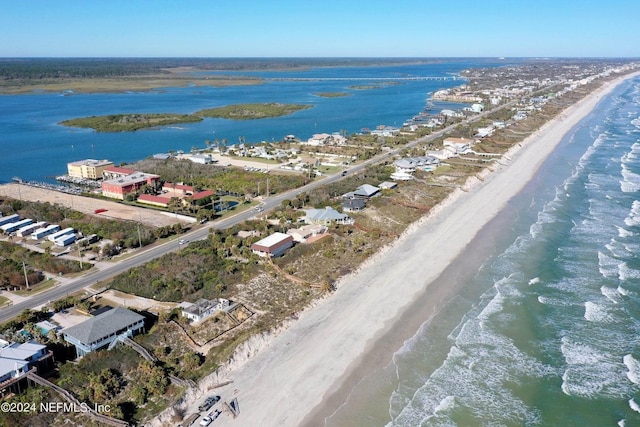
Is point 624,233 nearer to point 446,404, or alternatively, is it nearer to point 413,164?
point 413,164

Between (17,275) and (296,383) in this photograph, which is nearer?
(296,383)

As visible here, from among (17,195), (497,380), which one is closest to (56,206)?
(17,195)

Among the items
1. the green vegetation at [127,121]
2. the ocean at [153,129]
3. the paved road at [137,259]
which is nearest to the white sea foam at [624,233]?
the paved road at [137,259]

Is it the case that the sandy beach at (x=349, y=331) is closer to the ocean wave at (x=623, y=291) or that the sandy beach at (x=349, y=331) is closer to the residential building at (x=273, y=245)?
the residential building at (x=273, y=245)

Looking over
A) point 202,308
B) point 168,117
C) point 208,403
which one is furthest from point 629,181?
point 168,117

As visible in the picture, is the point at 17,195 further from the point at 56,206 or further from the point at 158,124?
the point at 158,124

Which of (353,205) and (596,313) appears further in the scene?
(353,205)
